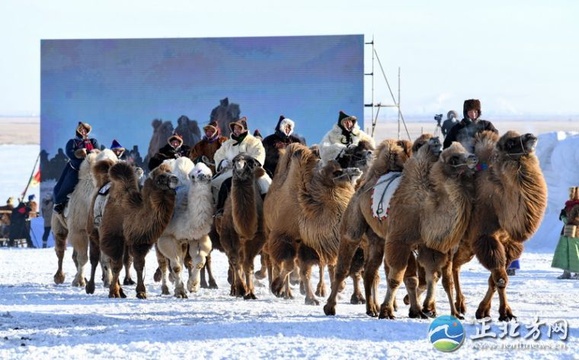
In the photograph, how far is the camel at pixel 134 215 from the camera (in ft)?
49.2

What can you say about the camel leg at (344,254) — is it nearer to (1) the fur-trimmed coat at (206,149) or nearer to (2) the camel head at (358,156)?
(2) the camel head at (358,156)

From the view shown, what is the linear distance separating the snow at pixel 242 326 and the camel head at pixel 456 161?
1273 millimetres

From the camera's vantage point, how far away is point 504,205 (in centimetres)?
1170

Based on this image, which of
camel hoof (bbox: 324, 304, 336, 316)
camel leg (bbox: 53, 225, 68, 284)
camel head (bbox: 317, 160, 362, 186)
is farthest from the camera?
camel leg (bbox: 53, 225, 68, 284)

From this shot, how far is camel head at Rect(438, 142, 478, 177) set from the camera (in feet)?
37.8

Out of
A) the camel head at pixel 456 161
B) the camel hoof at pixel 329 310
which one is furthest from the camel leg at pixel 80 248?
the camel head at pixel 456 161

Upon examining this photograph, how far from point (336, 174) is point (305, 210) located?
1.66 ft

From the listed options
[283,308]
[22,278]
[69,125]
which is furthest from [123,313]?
[69,125]

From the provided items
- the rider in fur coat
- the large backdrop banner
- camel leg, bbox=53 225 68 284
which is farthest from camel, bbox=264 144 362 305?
the large backdrop banner

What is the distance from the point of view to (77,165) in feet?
56.5

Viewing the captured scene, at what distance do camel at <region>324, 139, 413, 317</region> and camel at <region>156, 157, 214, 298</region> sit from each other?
2.70m

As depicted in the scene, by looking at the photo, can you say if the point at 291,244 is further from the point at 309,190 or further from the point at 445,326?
the point at 445,326

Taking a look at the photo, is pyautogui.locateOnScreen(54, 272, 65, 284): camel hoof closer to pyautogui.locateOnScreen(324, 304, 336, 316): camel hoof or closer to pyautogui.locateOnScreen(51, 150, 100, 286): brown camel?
pyautogui.locateOnScreen(51, 150, 100, 286): brown camel

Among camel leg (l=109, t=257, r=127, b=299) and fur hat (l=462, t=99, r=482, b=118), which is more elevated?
fur hat (l=462, t=99, r=482, b=118)
